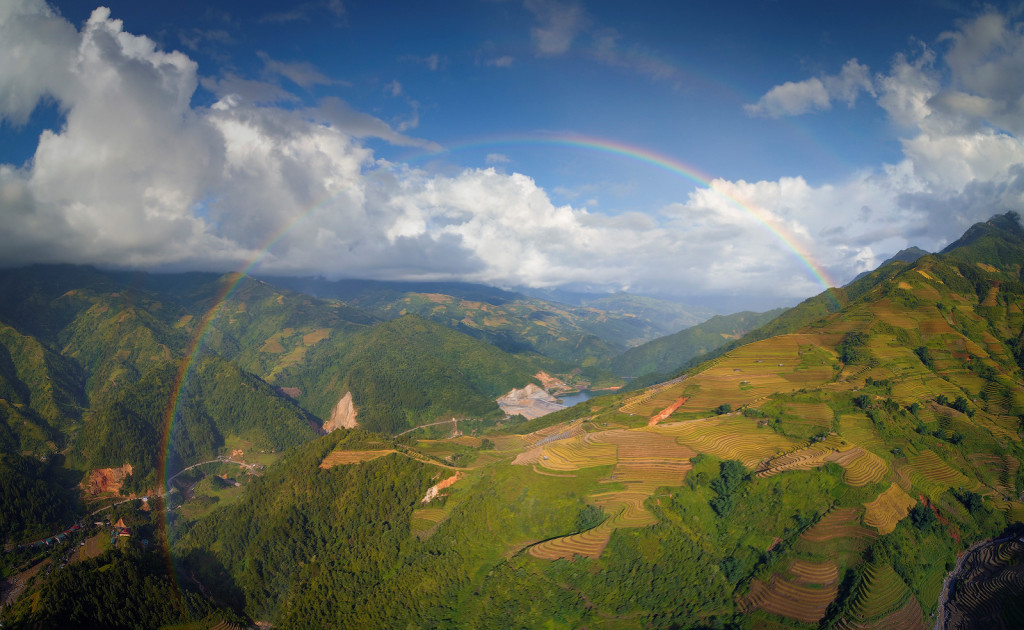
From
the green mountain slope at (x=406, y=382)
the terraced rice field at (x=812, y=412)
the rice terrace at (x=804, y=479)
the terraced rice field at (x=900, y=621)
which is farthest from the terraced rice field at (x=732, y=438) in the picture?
the green mountain slope at (x=406, y=382)

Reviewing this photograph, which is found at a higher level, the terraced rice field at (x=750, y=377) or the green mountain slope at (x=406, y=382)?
the terraced rice field at (x=750, y=377)

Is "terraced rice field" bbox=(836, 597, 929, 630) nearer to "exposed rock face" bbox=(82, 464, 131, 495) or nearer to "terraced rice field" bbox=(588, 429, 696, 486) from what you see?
"terraced rice field" bbox=(588, 429, 696, 486)

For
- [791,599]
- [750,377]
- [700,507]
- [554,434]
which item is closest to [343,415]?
[554,434]

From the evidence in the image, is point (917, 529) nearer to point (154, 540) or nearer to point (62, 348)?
point (154, 540)

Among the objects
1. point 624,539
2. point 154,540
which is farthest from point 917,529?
point 154,540

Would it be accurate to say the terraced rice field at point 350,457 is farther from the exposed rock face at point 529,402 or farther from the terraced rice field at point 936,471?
the exposed rock face at point 529,402

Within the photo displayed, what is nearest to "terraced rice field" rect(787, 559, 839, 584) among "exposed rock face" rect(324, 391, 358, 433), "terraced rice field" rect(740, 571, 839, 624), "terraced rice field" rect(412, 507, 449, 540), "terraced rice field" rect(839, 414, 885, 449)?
"terraced rice field" rect(740, 571, 839, 624)

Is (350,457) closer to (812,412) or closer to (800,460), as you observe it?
(800,460)
